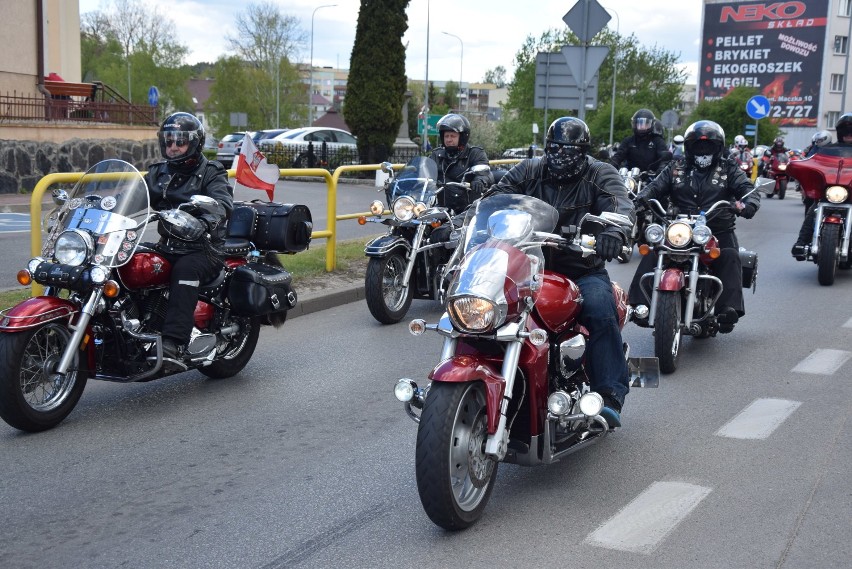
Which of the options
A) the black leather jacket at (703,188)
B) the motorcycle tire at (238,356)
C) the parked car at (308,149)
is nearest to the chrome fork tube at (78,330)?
the motorcycle tire at (238,356)

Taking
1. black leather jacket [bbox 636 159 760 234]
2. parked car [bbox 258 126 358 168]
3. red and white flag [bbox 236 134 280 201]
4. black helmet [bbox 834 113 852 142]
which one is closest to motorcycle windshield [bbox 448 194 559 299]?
black leather jacket [bbox 636 159 760 234]

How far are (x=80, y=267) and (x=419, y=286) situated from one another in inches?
170

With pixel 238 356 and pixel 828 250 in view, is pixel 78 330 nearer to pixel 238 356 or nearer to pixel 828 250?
pixel 238 356

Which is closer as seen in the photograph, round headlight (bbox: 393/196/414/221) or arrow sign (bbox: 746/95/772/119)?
round headlight (bbox: 393/196/414/221)

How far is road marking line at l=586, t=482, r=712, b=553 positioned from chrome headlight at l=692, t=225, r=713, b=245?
2.94 m

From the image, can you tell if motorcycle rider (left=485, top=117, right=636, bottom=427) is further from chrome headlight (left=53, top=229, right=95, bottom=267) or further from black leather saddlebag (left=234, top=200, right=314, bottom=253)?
chrome headlight (left=53, top=229, right=95, bottom=267)

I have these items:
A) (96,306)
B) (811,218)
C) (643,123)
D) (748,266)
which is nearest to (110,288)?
(96,306)

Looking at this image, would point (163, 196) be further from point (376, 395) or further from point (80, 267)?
point (376, 395)

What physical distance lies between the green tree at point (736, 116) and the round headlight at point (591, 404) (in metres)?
40.1

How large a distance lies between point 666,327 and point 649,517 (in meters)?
2.97

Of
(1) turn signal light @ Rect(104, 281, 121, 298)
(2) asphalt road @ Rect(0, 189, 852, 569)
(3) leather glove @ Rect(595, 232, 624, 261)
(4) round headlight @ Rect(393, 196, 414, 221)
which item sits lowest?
(2) asphalt road @ Rect(0, 189, 852, 569)

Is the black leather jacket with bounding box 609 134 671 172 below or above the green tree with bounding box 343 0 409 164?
below

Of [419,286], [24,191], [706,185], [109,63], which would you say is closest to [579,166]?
[706,185]

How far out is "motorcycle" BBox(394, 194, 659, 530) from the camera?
14.0ft
